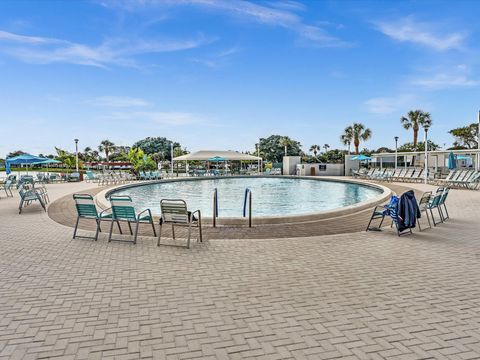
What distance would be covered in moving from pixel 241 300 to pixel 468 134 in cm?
5008

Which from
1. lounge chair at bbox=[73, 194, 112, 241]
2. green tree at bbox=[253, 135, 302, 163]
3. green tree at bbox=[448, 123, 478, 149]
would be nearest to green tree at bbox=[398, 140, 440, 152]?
green tree at bbox=[448, 123, 478, 149]

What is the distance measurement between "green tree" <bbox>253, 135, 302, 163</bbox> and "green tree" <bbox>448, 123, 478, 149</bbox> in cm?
2168

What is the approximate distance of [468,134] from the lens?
141 feet

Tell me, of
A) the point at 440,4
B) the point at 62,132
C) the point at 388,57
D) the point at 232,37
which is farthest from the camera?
the point at 62,132

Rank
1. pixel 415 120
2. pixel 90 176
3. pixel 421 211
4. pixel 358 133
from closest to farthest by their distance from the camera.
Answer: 1. pixel 421 211
2. pixel 90 176
3. pixel 415 120
4. pixel 358 133

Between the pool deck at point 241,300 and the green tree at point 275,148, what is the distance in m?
47.4

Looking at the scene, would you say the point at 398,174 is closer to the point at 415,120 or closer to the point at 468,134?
the point at 468,134

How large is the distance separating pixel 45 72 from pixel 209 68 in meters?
12.8

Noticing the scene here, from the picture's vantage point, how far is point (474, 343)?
2.68m

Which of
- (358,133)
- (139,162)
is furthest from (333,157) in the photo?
(139,162)

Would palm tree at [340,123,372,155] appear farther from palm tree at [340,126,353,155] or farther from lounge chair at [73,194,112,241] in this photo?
lounge chair at [73,194,112,241]

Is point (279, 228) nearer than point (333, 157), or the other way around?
point (279, 228)

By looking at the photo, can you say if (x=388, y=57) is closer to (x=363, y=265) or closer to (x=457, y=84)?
(x=457, y=84)

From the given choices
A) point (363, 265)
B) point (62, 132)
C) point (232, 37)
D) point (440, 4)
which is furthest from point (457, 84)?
point (62, 132)
